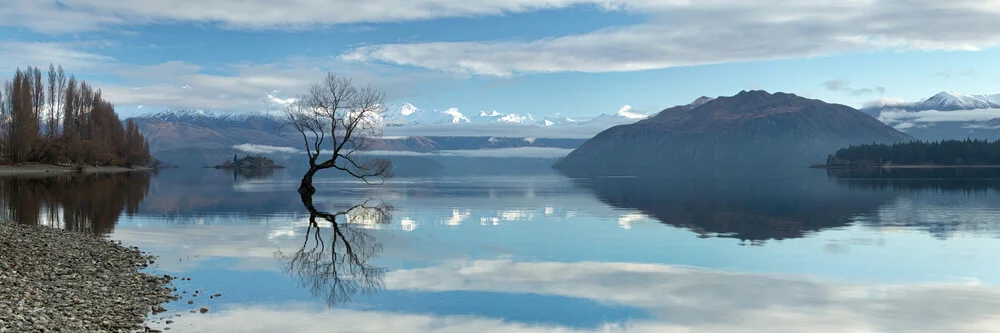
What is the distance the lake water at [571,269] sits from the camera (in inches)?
809

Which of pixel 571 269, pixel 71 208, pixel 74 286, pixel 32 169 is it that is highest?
pixel 32 169

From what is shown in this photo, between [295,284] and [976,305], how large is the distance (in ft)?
69.3

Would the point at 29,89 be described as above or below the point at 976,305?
above

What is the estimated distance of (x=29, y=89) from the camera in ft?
531

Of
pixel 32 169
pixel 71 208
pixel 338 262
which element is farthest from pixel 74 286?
pixel 32 169

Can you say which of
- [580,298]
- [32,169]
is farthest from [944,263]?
[32,169]

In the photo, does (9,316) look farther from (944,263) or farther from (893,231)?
(893,231)

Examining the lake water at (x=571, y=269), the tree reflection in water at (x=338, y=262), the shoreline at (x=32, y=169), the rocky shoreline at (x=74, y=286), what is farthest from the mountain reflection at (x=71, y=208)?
the shoreline at (x=32, y=169)

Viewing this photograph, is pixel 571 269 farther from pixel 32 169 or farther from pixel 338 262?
pixel 32 169

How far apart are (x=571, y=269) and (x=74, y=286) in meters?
16.6

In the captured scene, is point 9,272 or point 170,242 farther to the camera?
point 170,242

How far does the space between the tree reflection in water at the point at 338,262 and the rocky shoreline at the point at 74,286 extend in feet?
15.5

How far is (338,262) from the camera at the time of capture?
101ft

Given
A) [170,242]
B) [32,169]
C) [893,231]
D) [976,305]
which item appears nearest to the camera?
[976,305]
